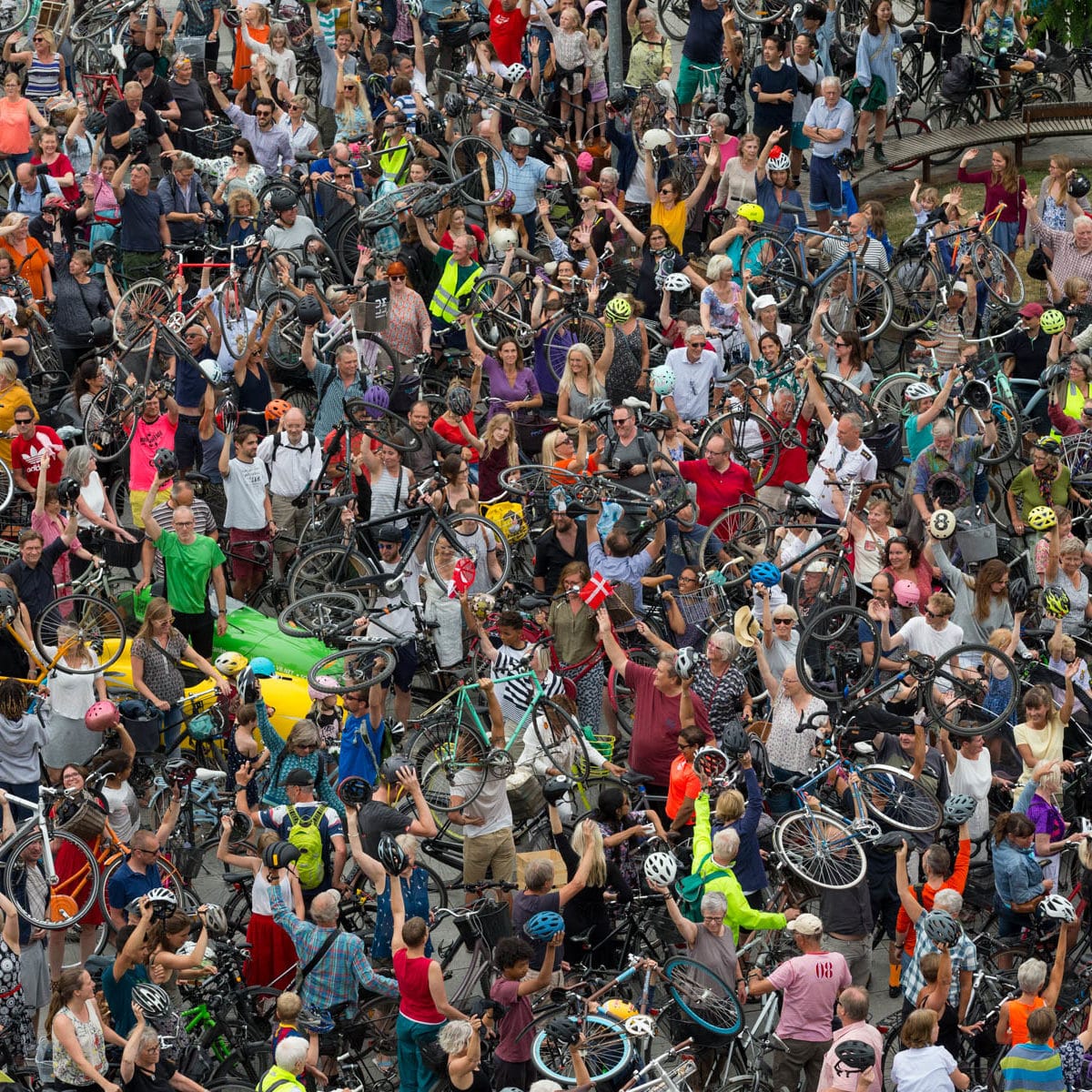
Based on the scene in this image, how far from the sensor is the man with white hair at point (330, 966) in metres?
14.7

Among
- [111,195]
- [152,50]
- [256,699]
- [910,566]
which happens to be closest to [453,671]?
[256,699]

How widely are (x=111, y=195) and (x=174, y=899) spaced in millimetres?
9195

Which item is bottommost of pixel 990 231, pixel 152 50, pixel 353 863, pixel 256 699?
pixel 353 863

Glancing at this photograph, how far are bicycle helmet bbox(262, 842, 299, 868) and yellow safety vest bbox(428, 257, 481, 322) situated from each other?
24.0 feet

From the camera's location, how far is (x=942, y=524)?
739 inches

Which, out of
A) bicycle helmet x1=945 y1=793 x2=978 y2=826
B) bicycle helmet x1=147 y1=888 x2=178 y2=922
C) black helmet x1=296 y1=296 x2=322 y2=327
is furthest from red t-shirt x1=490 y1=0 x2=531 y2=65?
bicycle helmet x1=147 y1=888 x2=178 y2=922

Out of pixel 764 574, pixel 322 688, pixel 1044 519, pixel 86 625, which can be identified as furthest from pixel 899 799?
pixel 86 625

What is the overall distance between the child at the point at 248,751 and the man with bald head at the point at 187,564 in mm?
1573

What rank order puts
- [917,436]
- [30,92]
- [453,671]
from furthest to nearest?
Answer: [30,92]
[917,436]
[453,671]

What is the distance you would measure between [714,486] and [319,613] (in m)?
3.33

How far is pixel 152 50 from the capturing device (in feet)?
79.9

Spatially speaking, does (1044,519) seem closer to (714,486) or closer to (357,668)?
(714,486)

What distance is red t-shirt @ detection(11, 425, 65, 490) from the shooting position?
1920 centimetres

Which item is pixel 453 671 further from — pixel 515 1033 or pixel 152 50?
Answer: pixel 152 50
